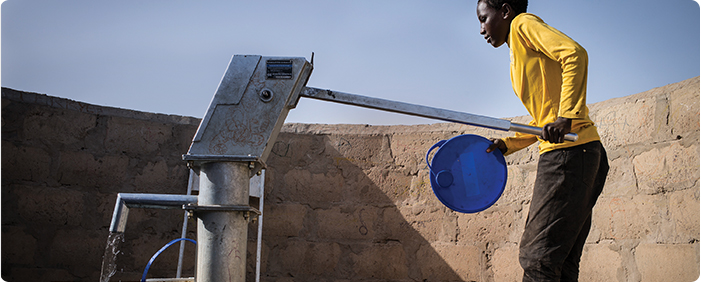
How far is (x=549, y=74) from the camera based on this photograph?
1.59 m

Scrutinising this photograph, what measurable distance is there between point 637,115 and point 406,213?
1.43 m

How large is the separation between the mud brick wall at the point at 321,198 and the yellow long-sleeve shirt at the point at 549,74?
1.15 metres

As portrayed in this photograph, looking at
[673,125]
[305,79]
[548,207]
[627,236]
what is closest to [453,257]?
[627,236]

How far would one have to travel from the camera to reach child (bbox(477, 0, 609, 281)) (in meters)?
1.45

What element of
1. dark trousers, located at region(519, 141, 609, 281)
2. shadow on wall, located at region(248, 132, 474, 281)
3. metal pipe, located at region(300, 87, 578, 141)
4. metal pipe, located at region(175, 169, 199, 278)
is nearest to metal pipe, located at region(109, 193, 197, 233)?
metal pipe, located at region(300, 87, 578, 141)

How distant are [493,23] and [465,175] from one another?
1.80 ft

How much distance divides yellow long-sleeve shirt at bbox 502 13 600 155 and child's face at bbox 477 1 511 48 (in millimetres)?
35

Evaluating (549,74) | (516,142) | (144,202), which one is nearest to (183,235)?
(144,202)

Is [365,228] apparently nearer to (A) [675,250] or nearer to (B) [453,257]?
(B) [453,257]

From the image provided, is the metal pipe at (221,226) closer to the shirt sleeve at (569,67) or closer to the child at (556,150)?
the child at (556,150)

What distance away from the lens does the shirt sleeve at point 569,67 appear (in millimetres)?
1452

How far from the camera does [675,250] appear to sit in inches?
87.6

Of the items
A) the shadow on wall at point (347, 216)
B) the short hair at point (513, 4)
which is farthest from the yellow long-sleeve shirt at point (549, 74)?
the shadow on wall at point (347, 216)

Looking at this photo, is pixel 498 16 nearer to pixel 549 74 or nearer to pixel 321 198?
pixel 549 74
